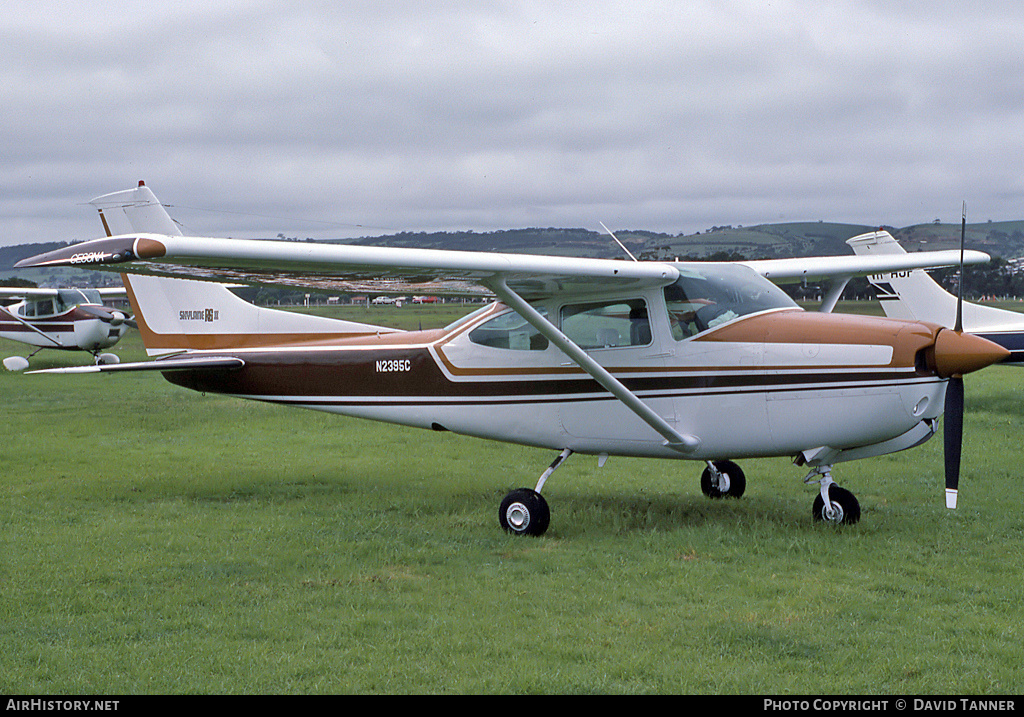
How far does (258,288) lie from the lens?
8.20 m

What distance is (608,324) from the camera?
841 cm

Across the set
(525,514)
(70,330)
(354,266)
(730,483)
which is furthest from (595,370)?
(70,330)

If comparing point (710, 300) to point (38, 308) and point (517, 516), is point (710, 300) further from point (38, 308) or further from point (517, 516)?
point (38, 308)

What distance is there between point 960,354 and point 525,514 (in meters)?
3.76

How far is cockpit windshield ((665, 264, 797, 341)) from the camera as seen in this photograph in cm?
806

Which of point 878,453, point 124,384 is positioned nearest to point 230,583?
point 878,453

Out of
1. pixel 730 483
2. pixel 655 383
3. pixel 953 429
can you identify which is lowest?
pixel 730 483

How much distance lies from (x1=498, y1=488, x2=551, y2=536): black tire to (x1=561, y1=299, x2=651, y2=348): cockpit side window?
58.3 inches

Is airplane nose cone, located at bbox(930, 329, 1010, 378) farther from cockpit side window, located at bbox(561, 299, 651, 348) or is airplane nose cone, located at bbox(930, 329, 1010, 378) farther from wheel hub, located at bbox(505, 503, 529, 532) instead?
wheel hub, located at bbox(505, 503, 529, 532)

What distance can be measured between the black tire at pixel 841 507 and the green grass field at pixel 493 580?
0.22 meters

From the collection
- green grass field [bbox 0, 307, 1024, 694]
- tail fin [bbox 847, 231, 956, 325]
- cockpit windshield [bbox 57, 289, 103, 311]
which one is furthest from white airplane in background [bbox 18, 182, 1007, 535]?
cockpit windshield [bbox 57, 289, 103, 311]

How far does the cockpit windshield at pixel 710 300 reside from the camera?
8062 millimetres
